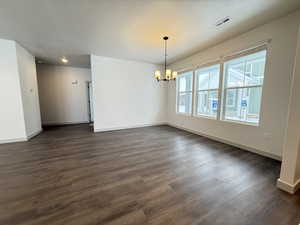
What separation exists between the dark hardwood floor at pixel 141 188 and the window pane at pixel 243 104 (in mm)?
973

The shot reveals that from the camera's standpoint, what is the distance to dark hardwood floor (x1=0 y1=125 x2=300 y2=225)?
1414mm

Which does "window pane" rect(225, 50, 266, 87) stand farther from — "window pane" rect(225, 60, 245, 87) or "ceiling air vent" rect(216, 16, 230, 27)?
"ceiling air vent" rect(216, 16, 230, 27)

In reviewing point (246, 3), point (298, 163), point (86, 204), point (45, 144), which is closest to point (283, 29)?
point (246, 3)

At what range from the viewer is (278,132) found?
2721mm

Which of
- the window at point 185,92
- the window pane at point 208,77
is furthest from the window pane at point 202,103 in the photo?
the window at point 185,92

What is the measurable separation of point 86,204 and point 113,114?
13.2ft

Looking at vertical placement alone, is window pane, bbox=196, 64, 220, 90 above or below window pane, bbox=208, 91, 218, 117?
above

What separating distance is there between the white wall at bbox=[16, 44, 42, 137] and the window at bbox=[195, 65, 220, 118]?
5.90 meters

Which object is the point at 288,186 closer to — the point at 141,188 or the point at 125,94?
the point at 141,188

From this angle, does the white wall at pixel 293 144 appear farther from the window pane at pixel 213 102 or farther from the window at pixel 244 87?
the window pane at pixel 213 102

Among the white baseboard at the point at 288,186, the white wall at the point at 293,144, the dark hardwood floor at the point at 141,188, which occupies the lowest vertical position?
the dark hardwood floor at the point at 141,188

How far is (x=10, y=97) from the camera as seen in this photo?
12.4 ft

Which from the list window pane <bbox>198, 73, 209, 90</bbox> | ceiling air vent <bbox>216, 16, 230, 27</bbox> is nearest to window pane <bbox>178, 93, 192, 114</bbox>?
window pane <bbox>198, 73, 209, 90</bbox>

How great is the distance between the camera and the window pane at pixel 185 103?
5.23 metres
